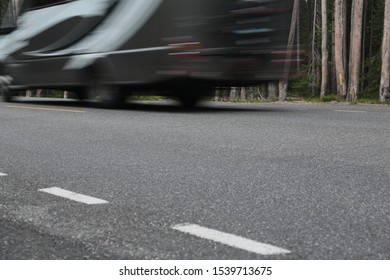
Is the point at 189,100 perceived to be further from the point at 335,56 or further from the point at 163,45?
the point at 335,56

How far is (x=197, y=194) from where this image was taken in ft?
14.5

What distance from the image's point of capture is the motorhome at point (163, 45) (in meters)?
11.5

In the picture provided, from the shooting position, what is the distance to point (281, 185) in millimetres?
4699

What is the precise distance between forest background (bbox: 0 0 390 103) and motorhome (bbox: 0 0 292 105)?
83 cm

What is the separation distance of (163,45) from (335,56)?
17.0 m

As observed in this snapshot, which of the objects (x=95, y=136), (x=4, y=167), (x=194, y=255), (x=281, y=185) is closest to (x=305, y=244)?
(x=194, y=255)

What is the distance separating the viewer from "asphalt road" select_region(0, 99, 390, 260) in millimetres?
3133

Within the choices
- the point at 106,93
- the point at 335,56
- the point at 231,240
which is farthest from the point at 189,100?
the point at 335,56

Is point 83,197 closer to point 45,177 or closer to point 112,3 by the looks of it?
point 45,177

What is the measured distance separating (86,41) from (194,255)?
1094 cm

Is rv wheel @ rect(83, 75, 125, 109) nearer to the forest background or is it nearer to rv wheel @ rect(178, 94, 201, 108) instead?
rv wheel @ rect(178, 94, 201, 108)

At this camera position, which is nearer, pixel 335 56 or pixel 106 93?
pixel 106 93

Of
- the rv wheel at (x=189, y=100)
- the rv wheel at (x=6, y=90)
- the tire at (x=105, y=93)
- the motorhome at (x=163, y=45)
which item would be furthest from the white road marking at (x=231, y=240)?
the rv wheel at (x=6, y=90)

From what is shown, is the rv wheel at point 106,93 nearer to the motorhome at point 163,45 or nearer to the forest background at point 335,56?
the motorhome at point 163,45
